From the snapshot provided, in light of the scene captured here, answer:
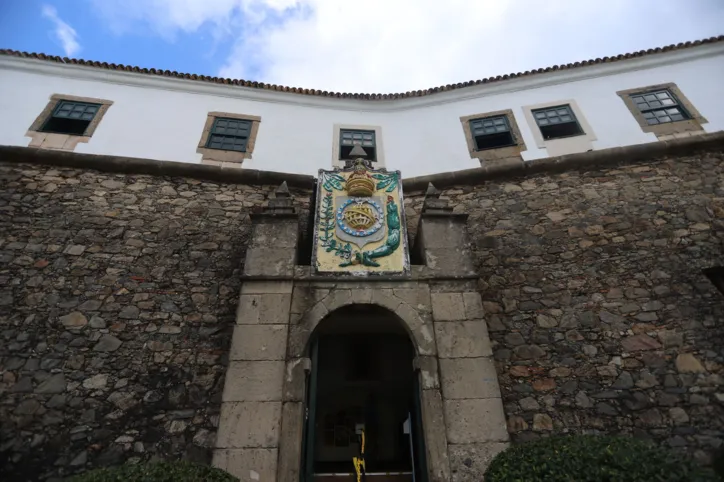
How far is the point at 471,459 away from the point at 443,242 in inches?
106

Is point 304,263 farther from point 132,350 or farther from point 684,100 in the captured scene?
point 684,100

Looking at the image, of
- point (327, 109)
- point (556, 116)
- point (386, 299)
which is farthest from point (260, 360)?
point (556, 116)

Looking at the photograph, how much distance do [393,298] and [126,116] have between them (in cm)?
762

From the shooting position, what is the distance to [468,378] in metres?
4.33

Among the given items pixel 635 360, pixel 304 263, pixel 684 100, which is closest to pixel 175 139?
pixel 304 263

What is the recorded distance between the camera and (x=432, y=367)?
4.41 meters

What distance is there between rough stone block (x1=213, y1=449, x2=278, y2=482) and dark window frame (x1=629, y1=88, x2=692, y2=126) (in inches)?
387

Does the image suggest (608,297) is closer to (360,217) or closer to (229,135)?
(360,217)

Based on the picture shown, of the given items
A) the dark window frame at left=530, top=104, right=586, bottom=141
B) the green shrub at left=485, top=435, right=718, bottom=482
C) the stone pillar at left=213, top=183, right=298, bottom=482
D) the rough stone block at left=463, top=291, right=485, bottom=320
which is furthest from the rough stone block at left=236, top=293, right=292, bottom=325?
the dark window frame at left=530, top=104, right=586, bottom=141

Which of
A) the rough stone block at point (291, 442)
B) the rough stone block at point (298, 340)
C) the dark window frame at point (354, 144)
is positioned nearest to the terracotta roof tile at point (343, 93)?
the dark window frame at point (354, 144)

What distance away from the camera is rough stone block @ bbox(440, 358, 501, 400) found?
Result: 13.9 ft

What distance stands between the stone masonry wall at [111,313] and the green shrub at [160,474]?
61.1 inches

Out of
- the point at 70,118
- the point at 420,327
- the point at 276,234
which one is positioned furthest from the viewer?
the point at 70,118

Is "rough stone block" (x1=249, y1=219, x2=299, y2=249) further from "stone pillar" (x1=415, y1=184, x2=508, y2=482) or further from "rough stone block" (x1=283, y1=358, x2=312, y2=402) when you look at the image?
"stone pillar" (x1=415, y1=184, x2=508, y2=482)
